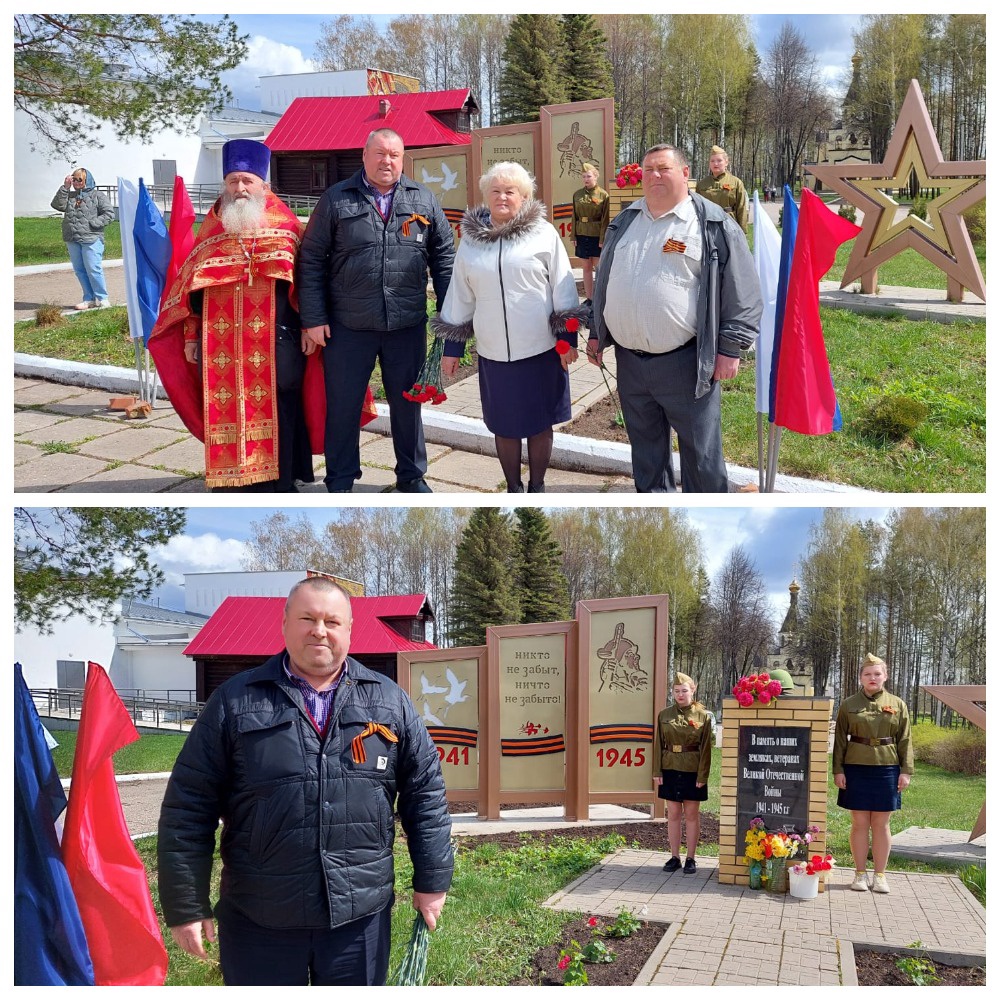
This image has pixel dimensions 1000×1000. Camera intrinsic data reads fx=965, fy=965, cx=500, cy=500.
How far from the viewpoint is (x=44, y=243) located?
18297mm

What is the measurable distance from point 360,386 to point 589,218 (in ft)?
17.1

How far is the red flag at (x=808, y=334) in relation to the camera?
504cm

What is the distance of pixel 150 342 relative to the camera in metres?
5.48

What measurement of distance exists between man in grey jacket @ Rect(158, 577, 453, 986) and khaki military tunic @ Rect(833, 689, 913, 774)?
3275 millimetres

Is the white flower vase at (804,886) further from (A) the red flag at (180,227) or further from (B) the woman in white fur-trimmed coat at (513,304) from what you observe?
(A) the red flag at (180,227)

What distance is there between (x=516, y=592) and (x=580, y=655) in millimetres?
9903

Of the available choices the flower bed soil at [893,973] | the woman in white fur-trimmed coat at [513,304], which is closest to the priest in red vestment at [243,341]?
the woman in white fur-trimmed coat at [513,304]

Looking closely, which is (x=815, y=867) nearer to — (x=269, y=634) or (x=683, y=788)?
(x=683, y=788)

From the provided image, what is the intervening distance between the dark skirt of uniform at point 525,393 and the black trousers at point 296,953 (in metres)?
2.68

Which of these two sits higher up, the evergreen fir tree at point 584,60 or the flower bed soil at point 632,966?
the evergreen fir tree at point 584,60

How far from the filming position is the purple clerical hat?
5129 millimetres

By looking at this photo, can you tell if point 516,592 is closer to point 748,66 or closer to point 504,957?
point 504,957

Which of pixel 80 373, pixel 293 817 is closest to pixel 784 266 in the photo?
pixel 293 817

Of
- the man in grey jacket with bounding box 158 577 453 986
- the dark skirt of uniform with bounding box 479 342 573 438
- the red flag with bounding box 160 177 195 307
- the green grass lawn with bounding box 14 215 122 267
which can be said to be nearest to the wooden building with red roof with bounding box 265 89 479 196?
the green grass lawn with bounding box 14 215 122 267
